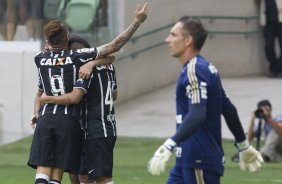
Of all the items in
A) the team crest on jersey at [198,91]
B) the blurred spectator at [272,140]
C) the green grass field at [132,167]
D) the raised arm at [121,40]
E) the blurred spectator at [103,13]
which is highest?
the blurred spectator at [103,13]

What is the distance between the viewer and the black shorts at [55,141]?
965 centimetres

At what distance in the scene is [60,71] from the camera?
31.6 ft

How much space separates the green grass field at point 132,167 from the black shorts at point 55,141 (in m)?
3.59

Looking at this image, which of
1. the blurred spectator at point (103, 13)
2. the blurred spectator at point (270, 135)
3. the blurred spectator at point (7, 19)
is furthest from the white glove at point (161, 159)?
the blurred spectator at point (7, 19)

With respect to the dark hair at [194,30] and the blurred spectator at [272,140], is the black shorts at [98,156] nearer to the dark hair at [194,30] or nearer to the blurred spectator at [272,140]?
the dark hair at [194,30]

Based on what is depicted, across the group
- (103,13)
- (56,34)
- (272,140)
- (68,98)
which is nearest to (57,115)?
(68,98)

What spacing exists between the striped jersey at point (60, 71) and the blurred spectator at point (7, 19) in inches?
422

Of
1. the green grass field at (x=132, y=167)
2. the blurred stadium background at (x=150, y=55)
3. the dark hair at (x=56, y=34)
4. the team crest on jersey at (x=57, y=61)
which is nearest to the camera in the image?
the dark hair at (x=56, y=34)

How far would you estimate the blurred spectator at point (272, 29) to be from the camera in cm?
2297

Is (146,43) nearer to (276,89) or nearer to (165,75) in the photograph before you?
(165,75)

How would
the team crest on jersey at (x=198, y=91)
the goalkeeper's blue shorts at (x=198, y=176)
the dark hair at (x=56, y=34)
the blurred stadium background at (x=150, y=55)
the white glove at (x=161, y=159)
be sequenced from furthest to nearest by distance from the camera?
the blurred stadium background at (x=150, y=55), the dark hair at (x=56, y=34), the goalkeeper's blue shorts at (x=198, y=176), the team crest on jersey at (x=198, y=91), the white glove at (x=161, y=159)

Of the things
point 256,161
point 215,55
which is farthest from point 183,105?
point 215,55

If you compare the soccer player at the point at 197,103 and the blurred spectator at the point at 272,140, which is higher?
the soccer player at the point at 197,103

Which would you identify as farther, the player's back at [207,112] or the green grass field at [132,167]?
the green grass field at [132,167]
